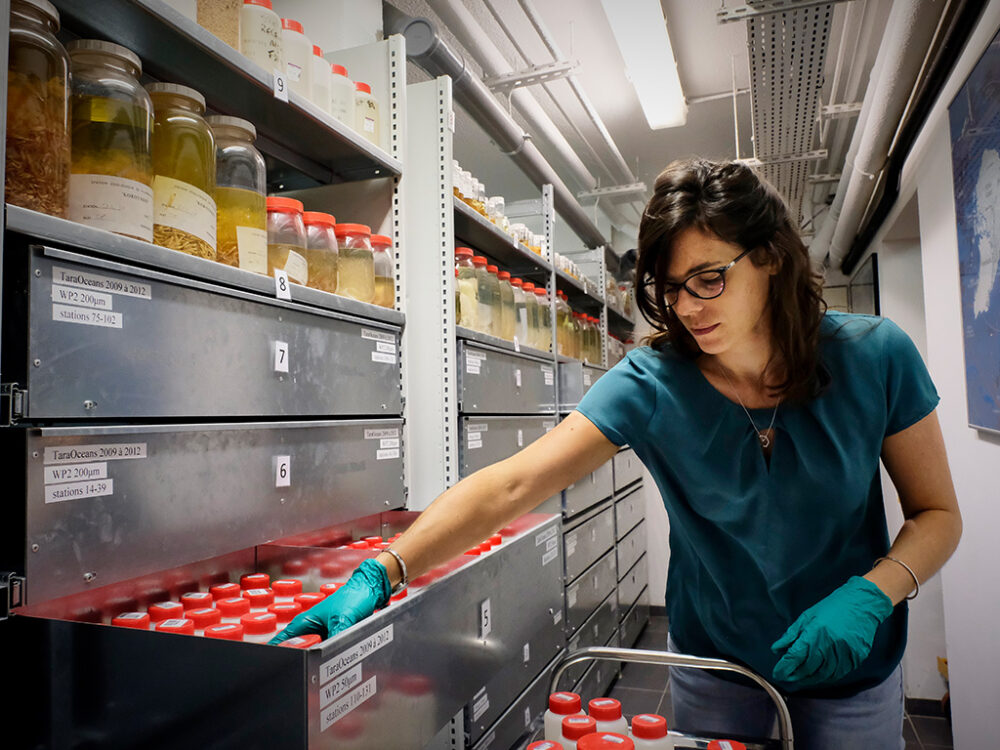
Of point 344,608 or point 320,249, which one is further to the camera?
point 320,249

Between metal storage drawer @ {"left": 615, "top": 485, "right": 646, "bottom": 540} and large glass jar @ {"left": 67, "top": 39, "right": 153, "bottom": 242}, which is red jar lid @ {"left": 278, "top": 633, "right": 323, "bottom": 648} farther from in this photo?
metal storage drawer @ {"left": 615, "top": 485, "right": 646, "bottom": 540}

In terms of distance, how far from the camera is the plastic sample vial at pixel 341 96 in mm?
1701

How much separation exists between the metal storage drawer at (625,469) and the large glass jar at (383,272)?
283cm

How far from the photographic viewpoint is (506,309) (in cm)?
280

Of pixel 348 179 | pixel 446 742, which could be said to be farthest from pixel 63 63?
pixel 446 742

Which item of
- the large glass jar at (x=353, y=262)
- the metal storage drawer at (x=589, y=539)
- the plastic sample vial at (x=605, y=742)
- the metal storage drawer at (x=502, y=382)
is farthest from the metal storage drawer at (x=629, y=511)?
the plastic sample vial at (x=605, y=742)

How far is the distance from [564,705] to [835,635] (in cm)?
48

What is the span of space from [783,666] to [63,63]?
5.05 ft

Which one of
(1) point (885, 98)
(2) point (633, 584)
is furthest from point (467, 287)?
(2) point (633, 584)

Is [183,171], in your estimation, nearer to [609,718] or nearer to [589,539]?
[609,718]

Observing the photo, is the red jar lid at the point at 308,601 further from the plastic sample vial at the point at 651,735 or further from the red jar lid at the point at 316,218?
the red jar lid at the point at 316,218

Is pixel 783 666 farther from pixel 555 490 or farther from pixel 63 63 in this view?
pixel 63 63

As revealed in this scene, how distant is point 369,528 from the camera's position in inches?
73.7

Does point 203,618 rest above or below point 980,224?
below
